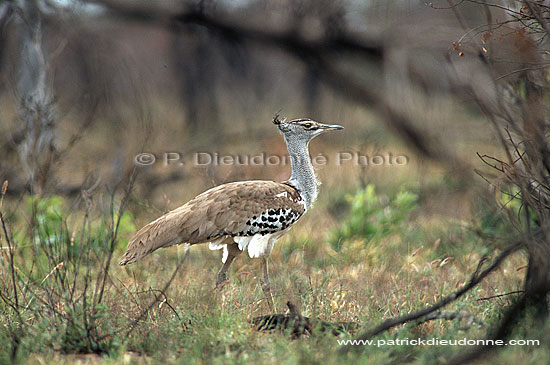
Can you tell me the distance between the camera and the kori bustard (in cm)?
410

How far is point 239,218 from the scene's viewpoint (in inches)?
167

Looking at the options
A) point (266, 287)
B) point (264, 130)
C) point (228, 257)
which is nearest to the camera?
point (266, 287)

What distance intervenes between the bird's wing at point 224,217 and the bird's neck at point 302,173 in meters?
0.14

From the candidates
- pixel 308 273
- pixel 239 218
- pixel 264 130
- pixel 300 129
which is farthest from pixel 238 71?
pixel 239 218

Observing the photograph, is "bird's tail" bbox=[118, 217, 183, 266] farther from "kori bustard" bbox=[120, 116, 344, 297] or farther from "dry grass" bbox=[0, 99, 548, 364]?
"dry grass" bbox=[0, 99, 548, 364]

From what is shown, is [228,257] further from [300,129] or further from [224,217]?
[300,129]

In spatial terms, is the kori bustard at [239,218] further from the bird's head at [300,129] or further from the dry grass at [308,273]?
the dry grass at [308,273]

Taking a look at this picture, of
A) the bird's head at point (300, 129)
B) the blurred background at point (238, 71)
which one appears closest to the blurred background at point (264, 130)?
the blurred background at point (238, 71)

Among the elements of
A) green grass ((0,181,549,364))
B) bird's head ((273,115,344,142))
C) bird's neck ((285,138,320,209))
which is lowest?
green grass ((0,181,549,364))

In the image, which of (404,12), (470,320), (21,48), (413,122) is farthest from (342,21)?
(470,320)

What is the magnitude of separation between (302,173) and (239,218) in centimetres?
68

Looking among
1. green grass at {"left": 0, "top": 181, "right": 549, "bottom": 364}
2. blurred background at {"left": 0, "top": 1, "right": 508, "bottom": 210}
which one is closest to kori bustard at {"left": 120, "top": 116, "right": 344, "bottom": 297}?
green grass at {"left": 0, "top": 181, "right": 549, "bottom": 364}

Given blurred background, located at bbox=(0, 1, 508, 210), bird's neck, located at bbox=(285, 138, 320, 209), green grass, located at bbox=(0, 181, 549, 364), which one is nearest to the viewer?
green grass, located at bbox=(0, 181, 549, 364)

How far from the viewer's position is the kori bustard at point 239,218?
13.5ft
